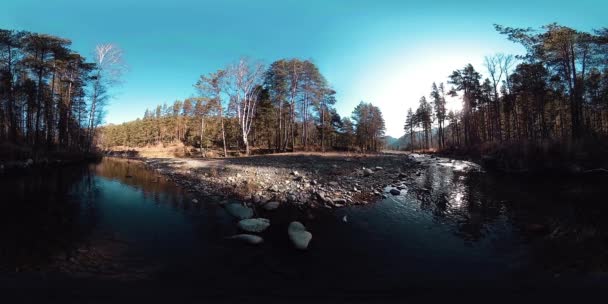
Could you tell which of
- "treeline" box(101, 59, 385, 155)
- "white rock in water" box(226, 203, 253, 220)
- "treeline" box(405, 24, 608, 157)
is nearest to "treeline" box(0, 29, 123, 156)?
"treeline" box(101, 59, 385, 155)

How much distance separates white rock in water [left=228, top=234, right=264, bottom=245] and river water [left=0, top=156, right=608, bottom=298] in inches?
6.6

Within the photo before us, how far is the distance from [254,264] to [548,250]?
693cm

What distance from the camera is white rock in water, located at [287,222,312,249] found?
6327mm

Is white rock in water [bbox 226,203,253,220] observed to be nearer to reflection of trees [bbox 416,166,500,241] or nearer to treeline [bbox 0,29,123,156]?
reflection of trees [bbox 416,166,500,241]

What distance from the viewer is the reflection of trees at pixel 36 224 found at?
5.52 m

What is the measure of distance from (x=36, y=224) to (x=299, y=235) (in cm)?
777

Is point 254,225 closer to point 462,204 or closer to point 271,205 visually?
point 271,205

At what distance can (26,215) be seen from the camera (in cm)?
838

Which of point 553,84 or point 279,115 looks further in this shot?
point 279,115

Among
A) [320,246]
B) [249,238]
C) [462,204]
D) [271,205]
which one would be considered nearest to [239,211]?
[271,205]

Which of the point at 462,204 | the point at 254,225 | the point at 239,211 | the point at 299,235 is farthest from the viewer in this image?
the point at 462,204

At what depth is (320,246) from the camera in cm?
638

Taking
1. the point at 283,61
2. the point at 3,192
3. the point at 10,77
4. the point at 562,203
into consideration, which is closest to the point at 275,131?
the point at 283,61

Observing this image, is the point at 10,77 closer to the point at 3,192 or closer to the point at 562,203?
the point at 3,192
